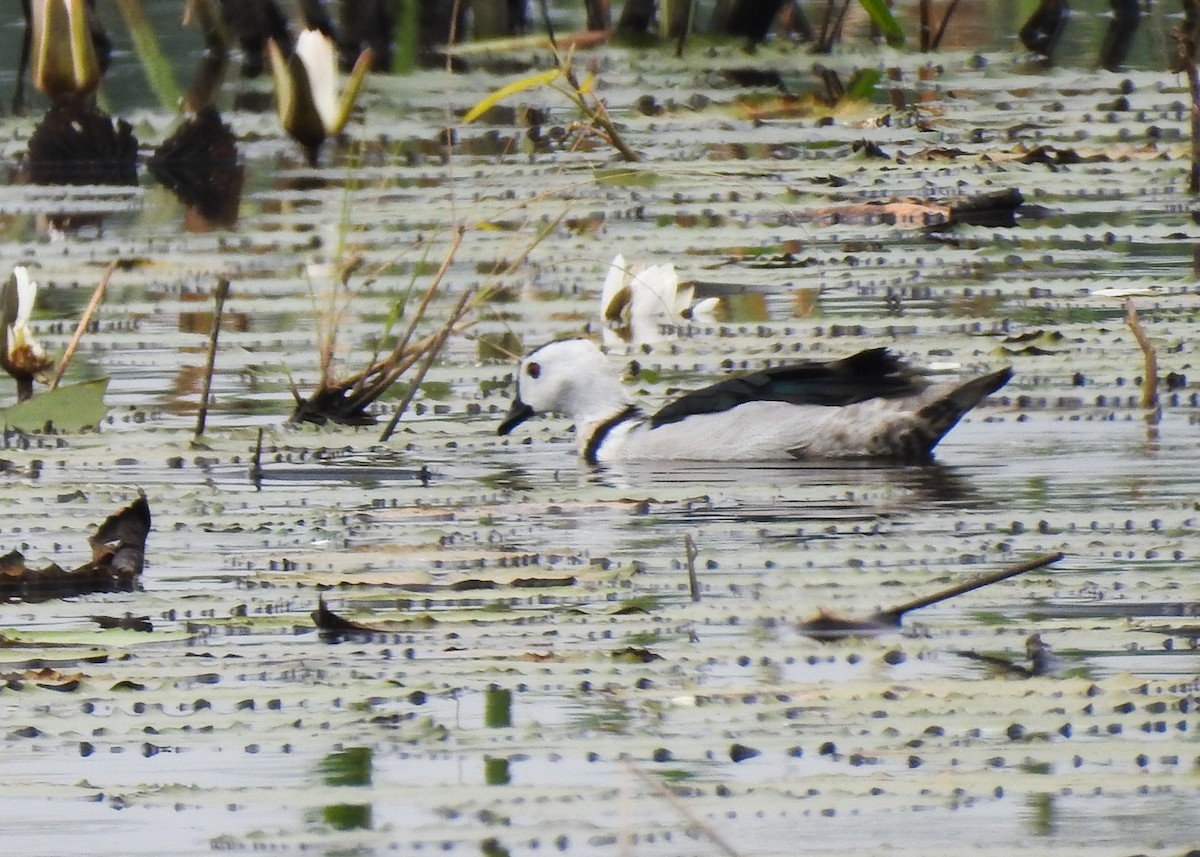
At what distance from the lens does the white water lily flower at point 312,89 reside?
368 inches

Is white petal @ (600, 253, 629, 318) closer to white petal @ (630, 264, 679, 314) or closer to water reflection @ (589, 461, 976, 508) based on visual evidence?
white petal @ (630, 264, 679, 314)

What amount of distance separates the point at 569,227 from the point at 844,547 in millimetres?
4417

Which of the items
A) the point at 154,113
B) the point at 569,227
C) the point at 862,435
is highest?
the point at 154,113

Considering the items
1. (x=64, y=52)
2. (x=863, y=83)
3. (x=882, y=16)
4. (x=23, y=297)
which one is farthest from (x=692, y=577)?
(x=863, y=83)

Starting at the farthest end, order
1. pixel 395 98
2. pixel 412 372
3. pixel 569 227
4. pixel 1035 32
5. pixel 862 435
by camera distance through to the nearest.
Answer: pixel 1035 32
pixel 395 98
pixel 569 227
pixel 412 372
pixel 862 435

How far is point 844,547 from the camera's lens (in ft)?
15.8

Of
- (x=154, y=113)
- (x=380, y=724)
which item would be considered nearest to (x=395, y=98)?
(x=154, y=113)

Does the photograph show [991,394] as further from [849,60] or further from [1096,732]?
[849,60]

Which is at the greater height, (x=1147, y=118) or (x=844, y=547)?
(x=1147, y=118)

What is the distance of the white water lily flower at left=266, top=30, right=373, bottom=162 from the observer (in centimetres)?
934

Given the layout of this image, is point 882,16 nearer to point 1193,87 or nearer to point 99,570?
point 1193,87

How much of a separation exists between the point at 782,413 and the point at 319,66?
3.48 meters

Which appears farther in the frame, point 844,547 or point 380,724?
point 844,547

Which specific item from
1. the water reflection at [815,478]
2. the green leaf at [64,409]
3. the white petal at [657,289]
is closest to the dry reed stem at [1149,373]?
the water reflection at [815,478]
